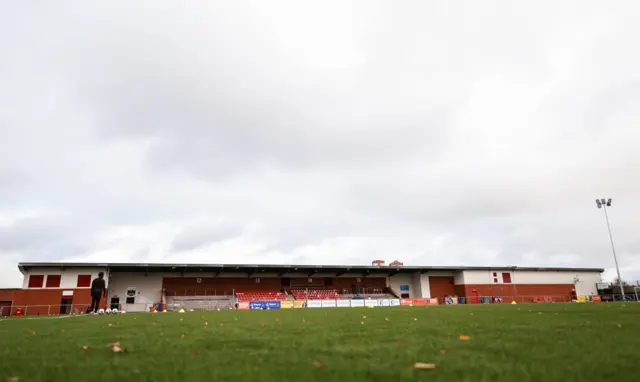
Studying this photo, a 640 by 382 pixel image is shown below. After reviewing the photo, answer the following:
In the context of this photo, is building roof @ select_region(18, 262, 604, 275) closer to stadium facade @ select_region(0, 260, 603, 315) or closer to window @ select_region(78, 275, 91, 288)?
stadium facade @ select_region(0, 260, 603, 315)

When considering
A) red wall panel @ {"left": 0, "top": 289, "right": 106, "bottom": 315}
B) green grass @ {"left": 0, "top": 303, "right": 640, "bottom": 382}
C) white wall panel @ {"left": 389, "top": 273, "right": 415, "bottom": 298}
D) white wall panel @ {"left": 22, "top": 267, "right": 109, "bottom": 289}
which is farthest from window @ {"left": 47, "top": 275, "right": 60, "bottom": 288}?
green grass @ {"left": 0, "top": 303, "right": 640, "bottom": 382}

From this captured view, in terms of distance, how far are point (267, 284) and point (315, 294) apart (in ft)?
17.9

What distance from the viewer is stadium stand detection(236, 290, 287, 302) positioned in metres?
40.1

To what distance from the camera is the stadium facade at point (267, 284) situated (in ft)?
114

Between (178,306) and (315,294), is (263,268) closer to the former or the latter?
(315,294)

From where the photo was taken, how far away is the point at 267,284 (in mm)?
43438

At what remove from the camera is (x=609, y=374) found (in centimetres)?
243

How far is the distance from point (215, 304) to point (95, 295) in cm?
1992

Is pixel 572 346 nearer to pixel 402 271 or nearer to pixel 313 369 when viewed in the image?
pixel 313 369

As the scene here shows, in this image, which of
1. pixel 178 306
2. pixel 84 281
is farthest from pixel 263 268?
pixel 84 281

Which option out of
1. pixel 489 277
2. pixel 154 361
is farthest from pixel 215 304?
pixel 154 361

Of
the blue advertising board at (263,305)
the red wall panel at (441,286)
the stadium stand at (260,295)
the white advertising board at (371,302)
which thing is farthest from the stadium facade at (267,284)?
the white advertising board at (371,302)

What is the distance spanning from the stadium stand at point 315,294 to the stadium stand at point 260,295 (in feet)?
4.88

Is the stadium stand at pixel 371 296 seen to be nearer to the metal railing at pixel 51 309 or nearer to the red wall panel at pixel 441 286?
the red wall panel at pixel 441 286
